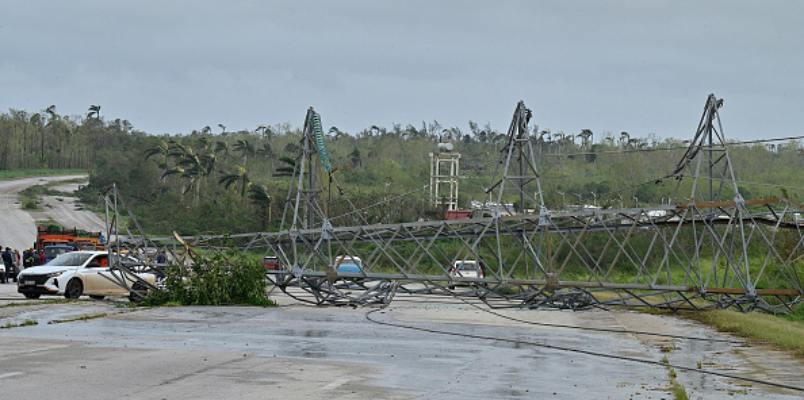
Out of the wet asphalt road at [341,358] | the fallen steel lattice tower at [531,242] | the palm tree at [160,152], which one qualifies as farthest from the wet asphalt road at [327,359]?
the palm tree at [160,152]

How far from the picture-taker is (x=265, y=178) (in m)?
103

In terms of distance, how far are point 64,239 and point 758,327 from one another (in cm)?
3916

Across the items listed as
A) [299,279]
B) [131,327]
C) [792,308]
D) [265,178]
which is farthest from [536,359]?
[265,178]

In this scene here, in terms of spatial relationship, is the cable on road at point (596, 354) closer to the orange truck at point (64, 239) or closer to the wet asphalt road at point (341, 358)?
the wet asphalt road at point (341, 358)

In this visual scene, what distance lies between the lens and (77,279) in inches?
1190

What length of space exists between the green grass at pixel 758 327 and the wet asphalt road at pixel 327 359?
0.68 metres

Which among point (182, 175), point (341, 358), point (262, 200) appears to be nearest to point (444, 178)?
point (262, 200)

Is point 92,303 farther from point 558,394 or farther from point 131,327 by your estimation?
point 558,394

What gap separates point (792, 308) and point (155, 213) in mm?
65586

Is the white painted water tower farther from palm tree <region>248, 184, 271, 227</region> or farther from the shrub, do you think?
the shrub

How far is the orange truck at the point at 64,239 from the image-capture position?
4834cm

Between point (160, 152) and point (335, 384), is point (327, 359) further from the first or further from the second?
point (160, 152)

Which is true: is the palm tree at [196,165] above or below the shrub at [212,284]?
above

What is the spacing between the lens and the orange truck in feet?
159
